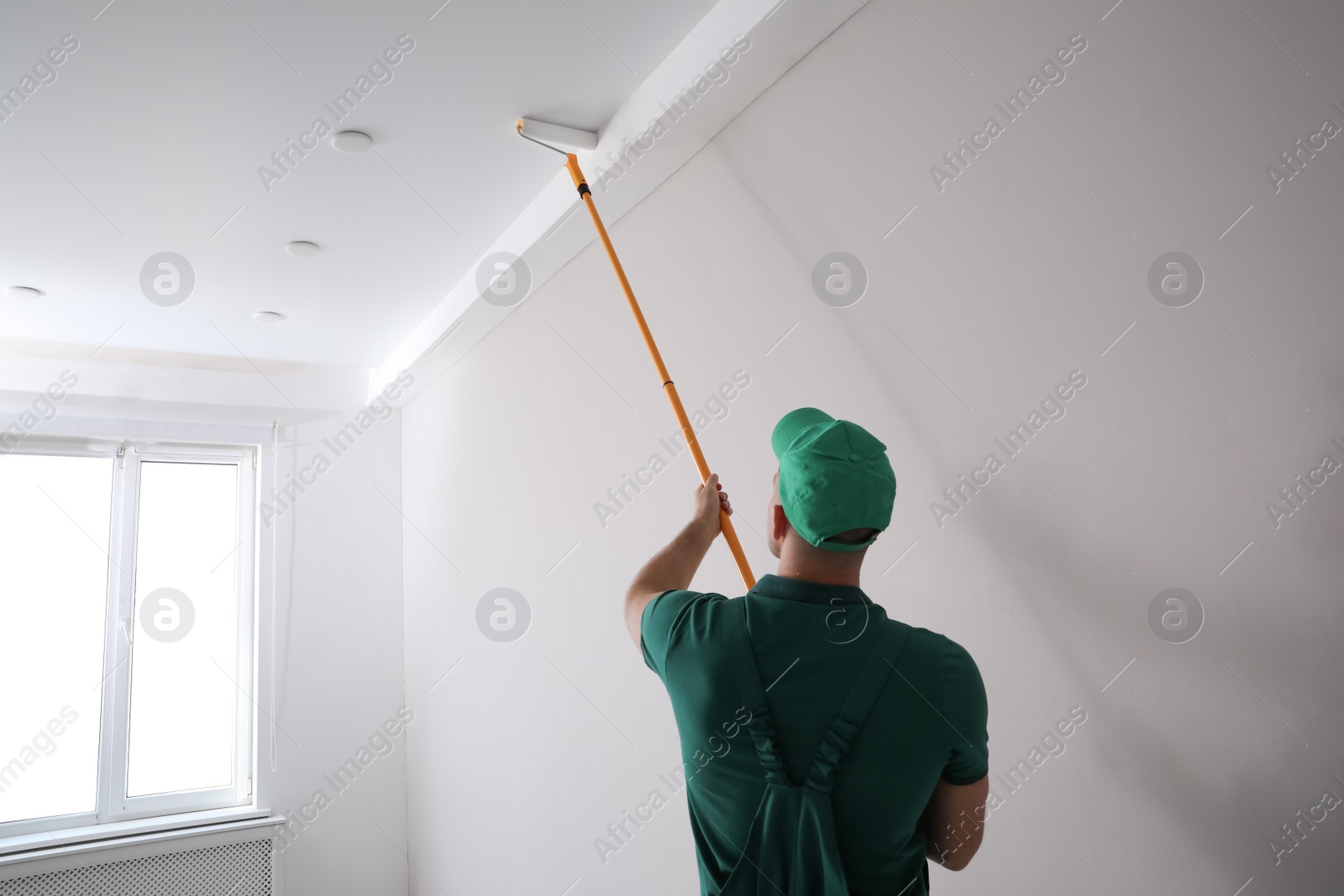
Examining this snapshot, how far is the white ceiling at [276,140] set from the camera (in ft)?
6.69

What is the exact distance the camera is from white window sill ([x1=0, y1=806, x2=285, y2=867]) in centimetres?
341

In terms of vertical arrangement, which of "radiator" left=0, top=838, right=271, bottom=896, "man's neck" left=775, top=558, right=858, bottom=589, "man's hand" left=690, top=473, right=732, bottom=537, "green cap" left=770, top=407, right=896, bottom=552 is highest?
"radiator" left=0, top=838, right=271, bottom=896

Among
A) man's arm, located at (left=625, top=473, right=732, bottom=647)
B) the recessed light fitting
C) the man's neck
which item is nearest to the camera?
the man's neck

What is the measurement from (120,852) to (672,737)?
102 inches

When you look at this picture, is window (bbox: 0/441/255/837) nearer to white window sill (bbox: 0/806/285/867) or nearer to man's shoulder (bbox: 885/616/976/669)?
white window sill (bbox: 0/806/285/867)

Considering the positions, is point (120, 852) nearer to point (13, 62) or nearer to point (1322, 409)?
point (13, 62)

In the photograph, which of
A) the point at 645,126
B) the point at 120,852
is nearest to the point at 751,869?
the point at 645,126

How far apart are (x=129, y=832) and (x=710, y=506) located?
342 cm

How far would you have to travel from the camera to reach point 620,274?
204 cm

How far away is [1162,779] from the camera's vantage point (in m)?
1.26

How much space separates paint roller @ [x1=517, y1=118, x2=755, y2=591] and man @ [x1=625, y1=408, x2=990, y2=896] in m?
0.17

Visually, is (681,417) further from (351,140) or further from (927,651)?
(351,140)

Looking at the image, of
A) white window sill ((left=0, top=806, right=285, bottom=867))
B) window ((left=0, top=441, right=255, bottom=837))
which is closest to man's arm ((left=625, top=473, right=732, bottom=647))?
white window sill ((left=0, top=806, right=285, bottom=867))

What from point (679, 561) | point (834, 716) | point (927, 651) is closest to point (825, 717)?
point (834, 716)
